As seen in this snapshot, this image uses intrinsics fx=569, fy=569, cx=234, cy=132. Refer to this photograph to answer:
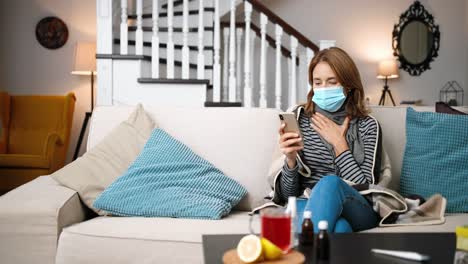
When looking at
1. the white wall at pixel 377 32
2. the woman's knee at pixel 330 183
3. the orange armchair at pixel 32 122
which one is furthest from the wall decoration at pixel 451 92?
the woman's knee at pixel 330 183

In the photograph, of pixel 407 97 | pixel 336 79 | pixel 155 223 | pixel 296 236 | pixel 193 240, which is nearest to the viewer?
pixel 296 236

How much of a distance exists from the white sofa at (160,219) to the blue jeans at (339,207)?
0.25 ft

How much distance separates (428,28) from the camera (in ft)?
22.2

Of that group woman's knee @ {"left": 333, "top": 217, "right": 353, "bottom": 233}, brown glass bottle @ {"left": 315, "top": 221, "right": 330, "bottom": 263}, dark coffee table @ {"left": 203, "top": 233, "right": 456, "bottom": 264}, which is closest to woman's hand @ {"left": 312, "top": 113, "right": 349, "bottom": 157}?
woman's knee @ {"left": 333, "top": 217, "right": 353, "bottom": 233}

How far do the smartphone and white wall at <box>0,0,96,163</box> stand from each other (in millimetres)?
4384

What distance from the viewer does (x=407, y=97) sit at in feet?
22.0

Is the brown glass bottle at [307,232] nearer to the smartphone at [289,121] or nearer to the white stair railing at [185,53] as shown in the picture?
the smartphone at [289,121]

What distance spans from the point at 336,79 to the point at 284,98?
3453 mm

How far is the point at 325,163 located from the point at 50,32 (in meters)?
4.56

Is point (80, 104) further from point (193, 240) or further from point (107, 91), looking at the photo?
point (193, 240)

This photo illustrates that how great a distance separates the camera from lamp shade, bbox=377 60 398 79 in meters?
6.33

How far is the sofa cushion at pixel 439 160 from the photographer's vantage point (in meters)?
2.20

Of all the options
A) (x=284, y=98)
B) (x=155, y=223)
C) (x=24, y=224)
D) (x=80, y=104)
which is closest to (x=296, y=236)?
(x=155, y=223)

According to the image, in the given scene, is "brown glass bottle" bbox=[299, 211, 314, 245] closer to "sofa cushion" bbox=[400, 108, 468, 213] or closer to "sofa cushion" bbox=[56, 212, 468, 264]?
"sofa cushion" bbox=[56, 212, 468, 264]
